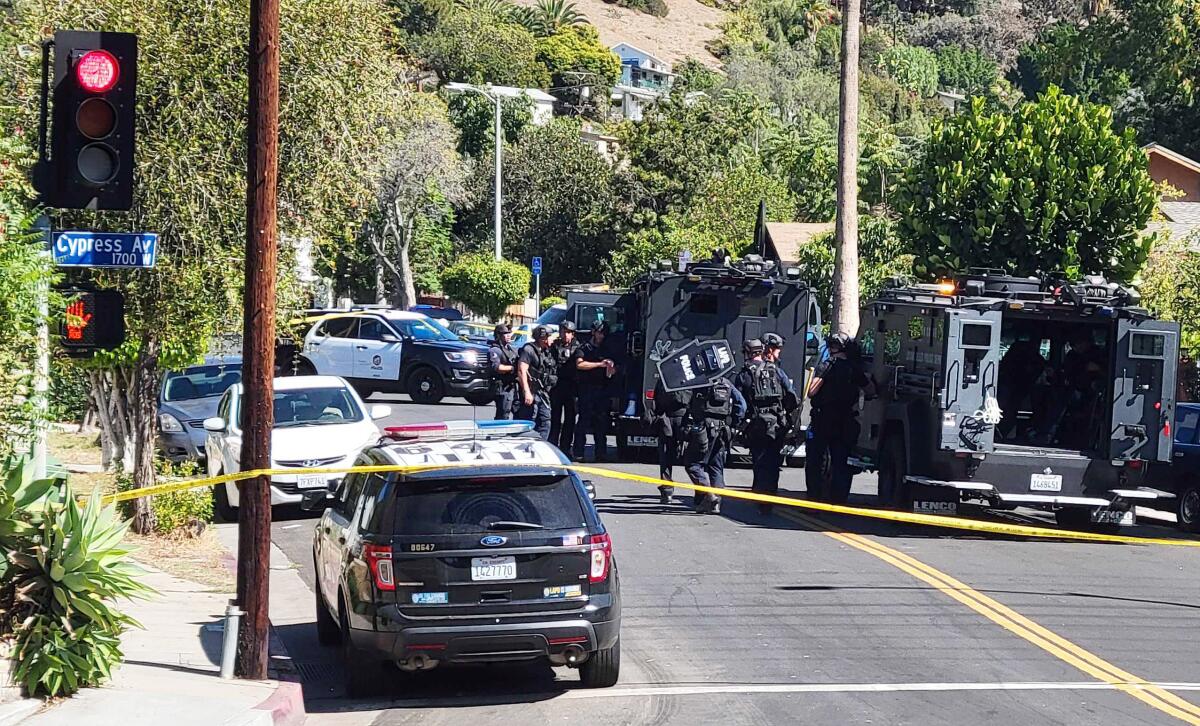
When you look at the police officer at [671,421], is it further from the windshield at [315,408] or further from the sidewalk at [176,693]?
the sidewalk at [176,693]

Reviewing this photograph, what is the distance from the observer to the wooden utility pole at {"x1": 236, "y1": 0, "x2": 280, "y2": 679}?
10008 millimetres

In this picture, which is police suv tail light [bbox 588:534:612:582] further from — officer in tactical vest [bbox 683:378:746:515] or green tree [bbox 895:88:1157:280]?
green tree [bbox 895:88:1157:280]

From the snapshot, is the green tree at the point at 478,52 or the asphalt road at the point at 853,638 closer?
the asphalt road at the point at 853,638

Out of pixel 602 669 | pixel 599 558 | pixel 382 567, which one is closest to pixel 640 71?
pixel 602 669

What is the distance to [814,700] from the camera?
9453 millimetres

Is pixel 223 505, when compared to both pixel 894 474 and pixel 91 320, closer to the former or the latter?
pixel 894 474

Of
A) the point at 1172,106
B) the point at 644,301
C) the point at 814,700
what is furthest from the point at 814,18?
the point at 814,700

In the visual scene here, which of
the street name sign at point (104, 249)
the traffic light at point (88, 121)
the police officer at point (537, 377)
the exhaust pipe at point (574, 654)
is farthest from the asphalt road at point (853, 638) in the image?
the police officer at point (537, 377)

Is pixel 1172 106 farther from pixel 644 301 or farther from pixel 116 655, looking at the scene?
pixel 116 655

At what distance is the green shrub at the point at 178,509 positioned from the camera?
15.3 meters

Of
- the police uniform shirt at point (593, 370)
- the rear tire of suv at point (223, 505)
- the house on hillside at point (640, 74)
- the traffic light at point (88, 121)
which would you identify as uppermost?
the house on hillside at point (640, 74)

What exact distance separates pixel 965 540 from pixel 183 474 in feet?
27.7

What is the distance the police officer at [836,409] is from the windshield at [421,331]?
1317cm

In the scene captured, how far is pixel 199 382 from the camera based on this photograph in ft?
75.5
